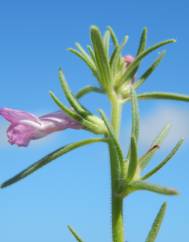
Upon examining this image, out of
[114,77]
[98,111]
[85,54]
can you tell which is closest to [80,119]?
[98,111]

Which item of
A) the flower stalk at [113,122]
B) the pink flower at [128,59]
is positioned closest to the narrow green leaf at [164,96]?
the flower stalk at [113,122]

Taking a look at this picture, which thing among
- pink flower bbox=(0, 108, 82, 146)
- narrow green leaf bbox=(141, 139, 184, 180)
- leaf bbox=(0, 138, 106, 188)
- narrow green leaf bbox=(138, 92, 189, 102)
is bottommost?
narrow green leaf bbox=(141, 139, 184, 180)

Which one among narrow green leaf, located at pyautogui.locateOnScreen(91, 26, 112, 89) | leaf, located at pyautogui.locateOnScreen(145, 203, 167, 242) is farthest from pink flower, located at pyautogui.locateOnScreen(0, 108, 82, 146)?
leaf, located at pyautogui.locateOnScreen(145, 203, 167, 242)

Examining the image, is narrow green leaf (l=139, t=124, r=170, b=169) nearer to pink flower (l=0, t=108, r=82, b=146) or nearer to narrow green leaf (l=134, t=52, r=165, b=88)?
narrow green leaf (l=134, t=52, r=165, b=88)

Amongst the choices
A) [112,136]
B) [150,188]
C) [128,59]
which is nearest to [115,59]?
[128,59]

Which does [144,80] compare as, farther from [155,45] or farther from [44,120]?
[44,120]
